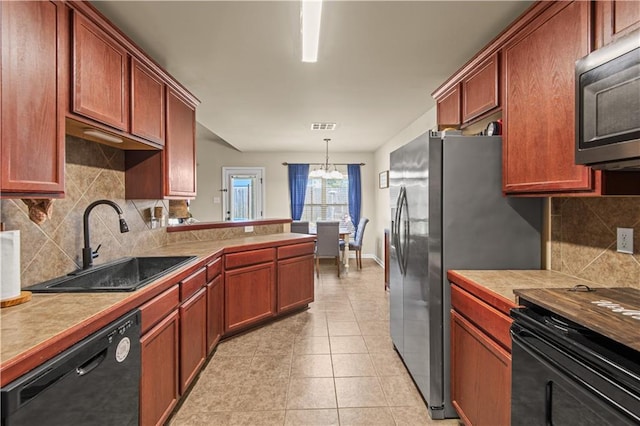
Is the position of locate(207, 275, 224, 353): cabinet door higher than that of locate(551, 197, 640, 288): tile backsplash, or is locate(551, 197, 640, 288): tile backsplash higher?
locate(551, 197, 640, 288): tile backsplash

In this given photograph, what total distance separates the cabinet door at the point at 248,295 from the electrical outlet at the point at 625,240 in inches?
105

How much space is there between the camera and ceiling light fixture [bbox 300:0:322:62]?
1.77 m

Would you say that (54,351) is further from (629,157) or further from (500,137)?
(500,137)

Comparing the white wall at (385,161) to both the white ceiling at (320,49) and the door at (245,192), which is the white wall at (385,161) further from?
the door at (245,192)

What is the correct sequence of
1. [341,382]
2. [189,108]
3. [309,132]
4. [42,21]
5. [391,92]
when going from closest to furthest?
[42,21]
[341,382]
[189,108]
[391,92]
[309,132]

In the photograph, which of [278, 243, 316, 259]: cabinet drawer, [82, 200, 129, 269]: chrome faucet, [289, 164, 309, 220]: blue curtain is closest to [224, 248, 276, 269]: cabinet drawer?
[278, 243, 316, 259]: cabinet drawer

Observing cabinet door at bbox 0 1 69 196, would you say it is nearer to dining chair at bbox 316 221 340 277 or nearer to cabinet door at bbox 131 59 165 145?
cabinet door at bbox 131 59 165 145

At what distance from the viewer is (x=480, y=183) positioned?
194 cm

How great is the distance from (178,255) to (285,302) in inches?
54.7

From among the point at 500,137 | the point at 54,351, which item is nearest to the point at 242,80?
the point at 500,137

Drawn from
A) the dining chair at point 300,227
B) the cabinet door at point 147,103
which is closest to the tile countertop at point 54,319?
the cabinet door at point 147,103

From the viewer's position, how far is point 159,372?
5.61 ft

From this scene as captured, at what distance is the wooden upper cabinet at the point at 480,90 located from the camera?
2.00m

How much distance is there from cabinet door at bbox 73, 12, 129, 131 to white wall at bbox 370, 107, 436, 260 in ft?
10.5
